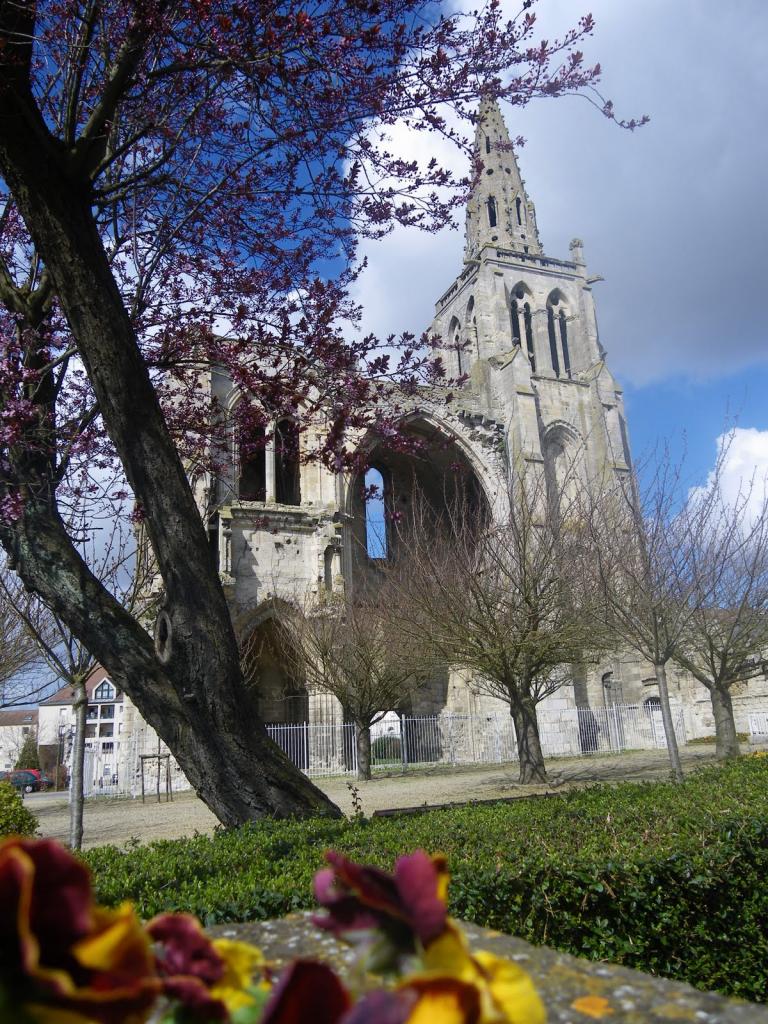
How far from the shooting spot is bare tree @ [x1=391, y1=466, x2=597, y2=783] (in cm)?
1345

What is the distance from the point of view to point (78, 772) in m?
9.98

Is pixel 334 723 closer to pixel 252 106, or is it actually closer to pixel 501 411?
pixel 501 411

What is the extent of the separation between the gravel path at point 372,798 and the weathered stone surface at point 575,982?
30.2ft

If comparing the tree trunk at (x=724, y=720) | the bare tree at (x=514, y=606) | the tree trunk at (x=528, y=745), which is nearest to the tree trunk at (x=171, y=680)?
the bare tree at (x=514, y=606)

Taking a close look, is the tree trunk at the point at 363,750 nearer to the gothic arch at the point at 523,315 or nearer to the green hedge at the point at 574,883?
the green hedge at the point at 574,883

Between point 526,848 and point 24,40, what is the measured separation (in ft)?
18.9

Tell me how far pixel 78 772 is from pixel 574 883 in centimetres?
840

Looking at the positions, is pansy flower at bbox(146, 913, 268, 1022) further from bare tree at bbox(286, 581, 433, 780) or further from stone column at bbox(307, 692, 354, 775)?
stone column at bbox(307, 692, 354, 775)

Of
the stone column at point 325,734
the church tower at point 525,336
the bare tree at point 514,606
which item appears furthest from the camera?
the church tower at point 525,336

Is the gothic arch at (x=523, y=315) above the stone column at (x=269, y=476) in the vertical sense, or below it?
above

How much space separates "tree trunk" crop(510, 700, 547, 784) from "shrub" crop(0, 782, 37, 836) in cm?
943

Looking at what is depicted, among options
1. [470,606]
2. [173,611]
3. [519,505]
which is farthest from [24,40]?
[519,505]

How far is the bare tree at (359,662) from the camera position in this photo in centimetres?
Result: 2017

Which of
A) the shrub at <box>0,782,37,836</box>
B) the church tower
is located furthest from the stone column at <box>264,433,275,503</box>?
the shrub at <box>0,782,37,836</box>
